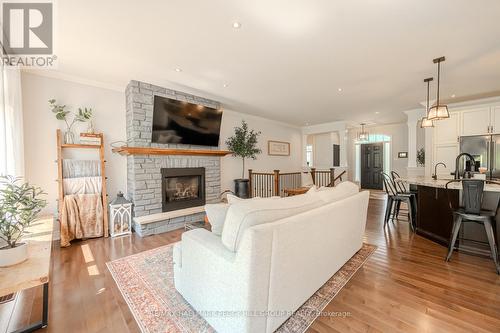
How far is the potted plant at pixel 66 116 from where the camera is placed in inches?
130

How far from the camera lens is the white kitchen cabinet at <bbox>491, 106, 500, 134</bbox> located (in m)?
4.32

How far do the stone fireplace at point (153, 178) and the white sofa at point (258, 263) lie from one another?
2.13m

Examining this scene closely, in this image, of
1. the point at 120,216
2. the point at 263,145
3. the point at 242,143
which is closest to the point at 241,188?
the point at 242,143

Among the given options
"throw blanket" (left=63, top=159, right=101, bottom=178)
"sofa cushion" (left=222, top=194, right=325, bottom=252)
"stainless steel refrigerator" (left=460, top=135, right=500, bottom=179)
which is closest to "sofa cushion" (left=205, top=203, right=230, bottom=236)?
"sofa cushion" (left=222, top=194, right=325, bottom=252)

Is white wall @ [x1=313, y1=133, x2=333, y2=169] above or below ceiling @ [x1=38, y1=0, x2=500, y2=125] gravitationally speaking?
below

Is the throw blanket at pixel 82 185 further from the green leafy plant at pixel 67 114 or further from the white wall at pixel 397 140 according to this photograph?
the white wall at pixel 397 140

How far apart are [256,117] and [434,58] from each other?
4.25 m

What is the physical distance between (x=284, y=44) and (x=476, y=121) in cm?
487

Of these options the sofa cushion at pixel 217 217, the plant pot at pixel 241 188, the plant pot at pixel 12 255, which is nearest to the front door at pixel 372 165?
the plant pot at pixel 241 188

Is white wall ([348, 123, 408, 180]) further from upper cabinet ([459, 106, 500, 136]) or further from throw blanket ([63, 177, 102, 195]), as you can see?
throw blanket ([63, 177, 102, 195])

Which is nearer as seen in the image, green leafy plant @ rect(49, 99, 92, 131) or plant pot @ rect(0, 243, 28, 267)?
plant pot @ rect(0, 243, 28, 267)

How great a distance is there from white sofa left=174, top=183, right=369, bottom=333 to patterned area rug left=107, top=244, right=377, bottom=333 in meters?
0.08

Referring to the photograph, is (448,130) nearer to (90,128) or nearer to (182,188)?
(182,188)

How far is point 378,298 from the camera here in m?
1.94
